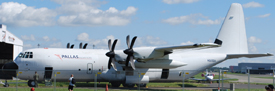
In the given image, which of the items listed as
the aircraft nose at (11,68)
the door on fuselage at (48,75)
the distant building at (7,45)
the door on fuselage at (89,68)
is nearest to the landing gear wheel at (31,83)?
the door on fuselage at (48,75)

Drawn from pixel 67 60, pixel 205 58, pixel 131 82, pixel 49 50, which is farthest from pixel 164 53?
pixel 49 50

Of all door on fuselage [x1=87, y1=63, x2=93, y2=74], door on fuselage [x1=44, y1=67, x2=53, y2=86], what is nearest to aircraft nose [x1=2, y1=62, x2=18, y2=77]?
door on fuselage [x1=44, y1=67, x2=53, y2=86]

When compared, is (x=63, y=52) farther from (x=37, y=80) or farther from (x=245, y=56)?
(x=245, y=56)

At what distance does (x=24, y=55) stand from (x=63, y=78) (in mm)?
3801

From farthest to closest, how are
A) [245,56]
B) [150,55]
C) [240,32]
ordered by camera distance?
1. [240,32]
2. [245,56]
3. [150,55]

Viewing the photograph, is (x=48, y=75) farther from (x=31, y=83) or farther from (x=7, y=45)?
(x=7, y=45)

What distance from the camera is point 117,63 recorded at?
28234 millimetres

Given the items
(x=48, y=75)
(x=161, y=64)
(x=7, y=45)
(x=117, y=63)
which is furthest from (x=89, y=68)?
(x=7, y=45)

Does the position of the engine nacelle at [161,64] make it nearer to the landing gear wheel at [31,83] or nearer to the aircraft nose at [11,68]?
the landing gear wheel at [31,83]

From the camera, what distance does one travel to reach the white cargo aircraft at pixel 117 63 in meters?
26.2

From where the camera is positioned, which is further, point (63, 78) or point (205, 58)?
point (205, 58)

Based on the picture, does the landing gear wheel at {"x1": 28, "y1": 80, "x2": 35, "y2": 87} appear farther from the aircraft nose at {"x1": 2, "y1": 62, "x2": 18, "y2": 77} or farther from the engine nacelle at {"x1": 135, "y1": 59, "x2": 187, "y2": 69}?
the engine nacelle at {"x1": 135, "y1": 59, "x2": 187, "y2": 69}

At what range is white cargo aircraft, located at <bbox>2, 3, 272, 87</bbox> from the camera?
26.2 meters

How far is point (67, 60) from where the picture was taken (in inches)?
1059
